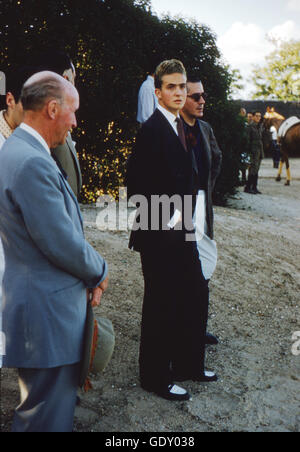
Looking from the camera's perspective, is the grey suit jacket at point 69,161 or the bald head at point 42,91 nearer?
the bald head at point 42,91

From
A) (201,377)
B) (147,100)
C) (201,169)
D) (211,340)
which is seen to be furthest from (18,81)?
(147,100)

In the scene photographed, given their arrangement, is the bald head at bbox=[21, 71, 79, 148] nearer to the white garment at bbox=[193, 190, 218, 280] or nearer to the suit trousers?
the suit trousers

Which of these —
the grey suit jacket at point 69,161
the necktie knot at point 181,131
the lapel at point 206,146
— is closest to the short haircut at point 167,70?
the necktie knot at point 181,131

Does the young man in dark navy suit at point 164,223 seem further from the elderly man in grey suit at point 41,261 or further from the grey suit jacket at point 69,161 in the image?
the elderly man in grey suit at point 41,261

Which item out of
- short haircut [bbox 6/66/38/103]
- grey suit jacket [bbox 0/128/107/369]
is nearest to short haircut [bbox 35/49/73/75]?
short haircut [bbox 6/66/38/103]

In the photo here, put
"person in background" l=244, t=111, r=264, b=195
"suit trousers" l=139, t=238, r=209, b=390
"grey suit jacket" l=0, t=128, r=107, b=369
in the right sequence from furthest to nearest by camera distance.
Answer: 1. "person in background" l=244, t=111, r=264, b=195
2. "suit trousers" l=139, t=238, r=209, b=390
3. "grey suit jacket" l=0, t=128, r=107, b=369

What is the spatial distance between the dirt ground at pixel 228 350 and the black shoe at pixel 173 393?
4 cm

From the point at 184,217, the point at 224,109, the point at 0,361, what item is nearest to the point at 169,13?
the point at 224,109

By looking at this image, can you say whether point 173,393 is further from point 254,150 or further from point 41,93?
point 254,150

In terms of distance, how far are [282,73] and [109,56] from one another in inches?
1286

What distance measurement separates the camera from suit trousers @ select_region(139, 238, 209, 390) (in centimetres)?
335

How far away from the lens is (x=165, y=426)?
3.13 m

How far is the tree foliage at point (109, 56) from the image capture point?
285 inches
